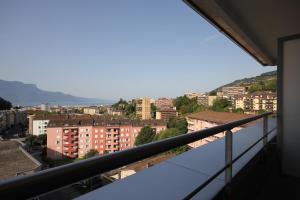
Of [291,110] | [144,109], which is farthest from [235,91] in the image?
[291,110]

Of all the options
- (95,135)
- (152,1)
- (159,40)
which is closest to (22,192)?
(152,1)

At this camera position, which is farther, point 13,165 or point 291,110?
point 291,110

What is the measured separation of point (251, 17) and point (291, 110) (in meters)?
1.26

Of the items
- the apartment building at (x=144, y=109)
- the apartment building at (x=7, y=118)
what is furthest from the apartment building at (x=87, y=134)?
the apartment building at (x=144, y=109)

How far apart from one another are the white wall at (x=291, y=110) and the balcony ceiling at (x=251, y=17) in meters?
0.35

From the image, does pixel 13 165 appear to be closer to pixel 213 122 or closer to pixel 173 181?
pixel 173 181

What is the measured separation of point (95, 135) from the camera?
17031mm

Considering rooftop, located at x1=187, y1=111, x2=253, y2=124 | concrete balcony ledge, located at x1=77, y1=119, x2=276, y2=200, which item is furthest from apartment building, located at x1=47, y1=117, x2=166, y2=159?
concrete balcony ledge, located at x1=77, y1=119, x2=276, y2=200

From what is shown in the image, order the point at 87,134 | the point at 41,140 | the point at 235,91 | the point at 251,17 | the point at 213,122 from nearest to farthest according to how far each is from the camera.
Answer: the point at 251,17
the point at 213,122
the point at 41,140
the point at 87,134
the point at 235,91

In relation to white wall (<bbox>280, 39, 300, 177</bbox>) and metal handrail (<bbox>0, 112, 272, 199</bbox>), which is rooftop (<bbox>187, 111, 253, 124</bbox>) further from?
metal handrail (<bbox>0, 112, 272, 199</bbox>)

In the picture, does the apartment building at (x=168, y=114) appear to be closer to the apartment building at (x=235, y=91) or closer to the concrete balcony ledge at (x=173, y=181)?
the apartment building at (x=235, y=91)

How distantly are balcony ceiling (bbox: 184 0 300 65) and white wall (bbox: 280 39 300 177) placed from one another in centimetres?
35

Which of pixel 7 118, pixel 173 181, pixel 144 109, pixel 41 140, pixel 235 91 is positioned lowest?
pixel 41 140

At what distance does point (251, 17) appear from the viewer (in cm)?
275
